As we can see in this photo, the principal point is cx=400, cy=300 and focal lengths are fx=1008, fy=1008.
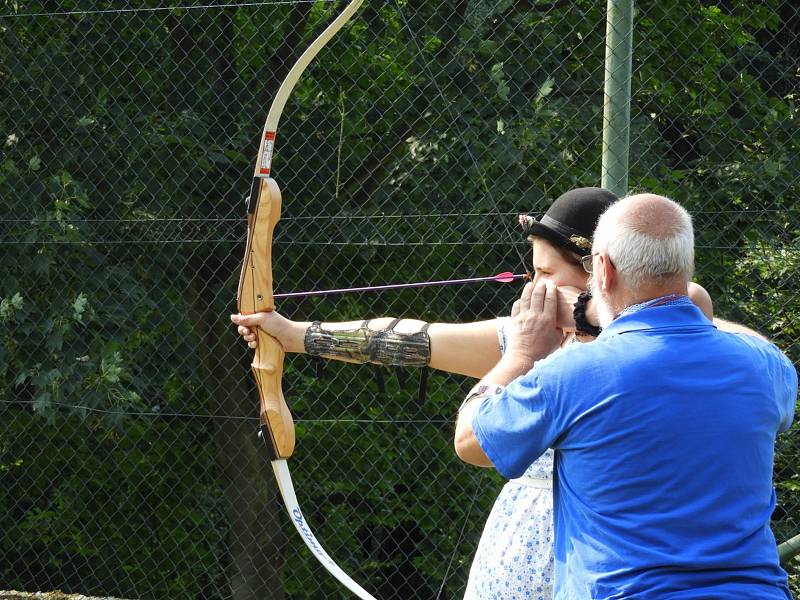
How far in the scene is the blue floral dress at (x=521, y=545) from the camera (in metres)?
1.70

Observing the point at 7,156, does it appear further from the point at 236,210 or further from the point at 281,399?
the point at 281,399

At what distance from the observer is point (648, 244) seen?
1370 millimetres

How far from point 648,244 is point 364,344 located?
3.39ft

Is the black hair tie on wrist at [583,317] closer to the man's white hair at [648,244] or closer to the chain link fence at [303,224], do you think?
the man's white hair at [648,244]

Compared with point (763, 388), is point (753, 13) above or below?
above

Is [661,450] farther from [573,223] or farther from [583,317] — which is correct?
[573,223]

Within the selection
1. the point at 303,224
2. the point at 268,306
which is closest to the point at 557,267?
the point at 268,306

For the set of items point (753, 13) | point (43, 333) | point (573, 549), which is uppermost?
point (753, 13)

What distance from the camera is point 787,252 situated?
11.7 ft

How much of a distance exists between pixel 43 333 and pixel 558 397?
3015 mm

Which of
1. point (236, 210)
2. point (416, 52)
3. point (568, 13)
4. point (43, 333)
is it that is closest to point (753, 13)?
point (568, 13)

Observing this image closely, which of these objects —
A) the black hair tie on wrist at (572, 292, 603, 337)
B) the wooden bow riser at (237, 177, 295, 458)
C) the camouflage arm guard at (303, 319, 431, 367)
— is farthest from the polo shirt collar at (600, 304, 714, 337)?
the wooden bow riser at (237, 177, 295, 458)

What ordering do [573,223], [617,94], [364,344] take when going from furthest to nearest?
[617,94] → [364,344] → [573,223]

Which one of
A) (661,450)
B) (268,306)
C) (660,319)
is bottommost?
(268,306)
